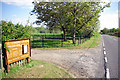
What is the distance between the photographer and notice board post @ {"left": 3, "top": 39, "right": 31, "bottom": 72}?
408cm

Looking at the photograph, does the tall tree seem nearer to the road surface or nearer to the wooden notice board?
the road surface

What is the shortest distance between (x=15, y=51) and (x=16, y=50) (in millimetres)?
76

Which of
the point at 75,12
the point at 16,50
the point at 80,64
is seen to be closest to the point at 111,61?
the point at 80,64

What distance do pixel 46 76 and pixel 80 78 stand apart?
1.38 metres

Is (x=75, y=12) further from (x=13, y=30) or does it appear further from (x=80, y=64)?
(x=13, y=30)

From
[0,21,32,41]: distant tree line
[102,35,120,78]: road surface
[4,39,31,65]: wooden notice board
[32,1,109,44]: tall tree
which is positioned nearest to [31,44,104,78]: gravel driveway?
[102,35,120,78]: road surface

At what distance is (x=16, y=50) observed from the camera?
466 centimetres

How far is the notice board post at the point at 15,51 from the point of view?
408cm

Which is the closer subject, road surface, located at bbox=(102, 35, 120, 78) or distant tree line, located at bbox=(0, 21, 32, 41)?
road surface, located at bbox=(102, 35, 120, 78)

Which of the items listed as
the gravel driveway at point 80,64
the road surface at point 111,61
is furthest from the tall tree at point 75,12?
the gravel driveway at point 80,64

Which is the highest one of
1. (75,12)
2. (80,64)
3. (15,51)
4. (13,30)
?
(75,12)

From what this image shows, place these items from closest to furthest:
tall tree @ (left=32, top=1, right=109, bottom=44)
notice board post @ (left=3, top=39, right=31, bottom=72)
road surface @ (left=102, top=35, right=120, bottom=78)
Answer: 1. notice board post @ (left=3, top=39, right=31, bottom=72)
2. road surface @ (left=102, top=35, right=120, bottom=78)
3. tall tree @ (left=32, top=1, right=109, bottom=44)

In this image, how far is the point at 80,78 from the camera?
4.04m

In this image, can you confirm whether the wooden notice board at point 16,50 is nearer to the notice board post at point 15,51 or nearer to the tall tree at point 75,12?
the notice board post at point 15,51
